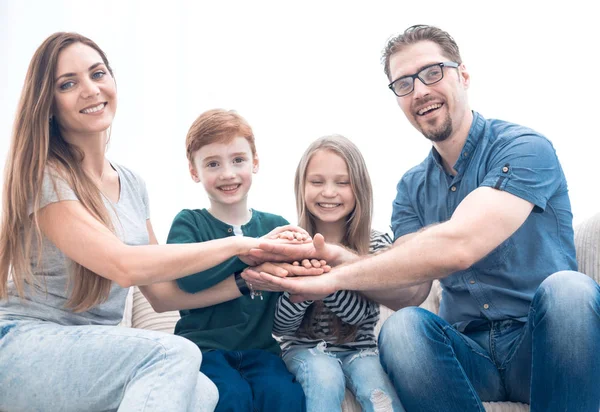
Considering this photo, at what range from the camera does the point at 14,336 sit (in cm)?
154

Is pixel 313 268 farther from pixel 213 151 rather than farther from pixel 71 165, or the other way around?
pixel 71 165

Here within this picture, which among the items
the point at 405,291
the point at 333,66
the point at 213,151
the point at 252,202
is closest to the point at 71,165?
the point at 213,151

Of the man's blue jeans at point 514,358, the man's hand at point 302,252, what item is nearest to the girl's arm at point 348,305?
the man's hand at point 302,252

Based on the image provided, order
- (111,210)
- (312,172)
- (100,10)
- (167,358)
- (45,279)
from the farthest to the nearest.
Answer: (100,10) < (312,172) < (111,210) < (45,279) < (167,358)

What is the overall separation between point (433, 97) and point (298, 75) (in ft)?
4.33

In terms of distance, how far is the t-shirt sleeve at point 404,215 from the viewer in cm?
211

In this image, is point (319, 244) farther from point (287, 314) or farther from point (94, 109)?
point (94, 109)

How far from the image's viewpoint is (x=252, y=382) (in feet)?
5.81

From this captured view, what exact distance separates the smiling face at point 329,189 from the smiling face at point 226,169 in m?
0.21

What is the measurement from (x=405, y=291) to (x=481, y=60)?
1.61 meters

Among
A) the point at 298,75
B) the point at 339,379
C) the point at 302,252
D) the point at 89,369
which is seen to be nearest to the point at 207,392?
the point at 89,369

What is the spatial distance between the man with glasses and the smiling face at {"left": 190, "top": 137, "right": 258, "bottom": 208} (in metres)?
0.27

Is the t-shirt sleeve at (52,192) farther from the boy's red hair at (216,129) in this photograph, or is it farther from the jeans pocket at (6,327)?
the boy's red hair at (216,129)

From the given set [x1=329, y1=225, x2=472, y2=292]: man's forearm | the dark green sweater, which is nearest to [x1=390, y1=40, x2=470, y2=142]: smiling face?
[x1=329, y1=225, x2=472, y2=292]: man's forearm
